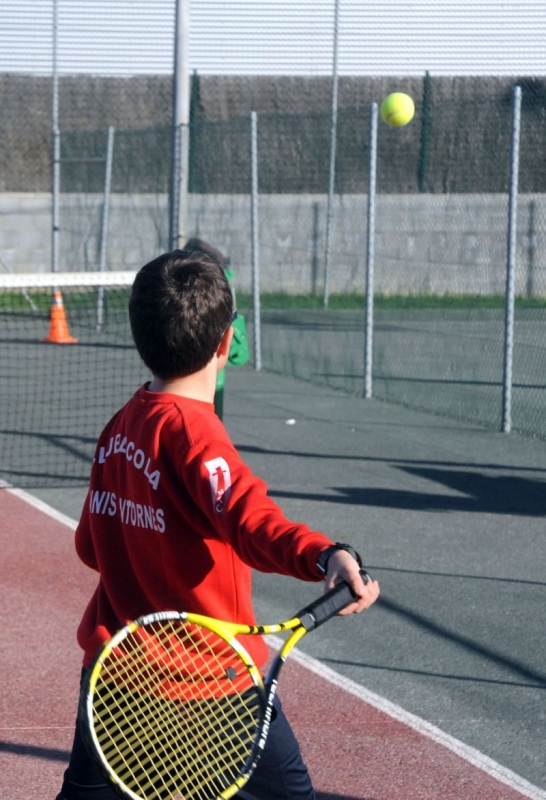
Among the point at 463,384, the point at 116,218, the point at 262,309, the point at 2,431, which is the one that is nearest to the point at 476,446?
the point at 463,384

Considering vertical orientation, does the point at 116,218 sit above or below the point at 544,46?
below

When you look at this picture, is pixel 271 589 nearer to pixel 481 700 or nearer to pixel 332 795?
pixel 481 700

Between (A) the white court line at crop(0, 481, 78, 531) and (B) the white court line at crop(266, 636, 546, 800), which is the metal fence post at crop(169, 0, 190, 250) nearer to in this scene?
(A) the white court line at crop(0, 481, 78, 531)

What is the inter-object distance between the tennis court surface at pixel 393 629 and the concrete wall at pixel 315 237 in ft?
10.7

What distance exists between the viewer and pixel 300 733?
13.7ft

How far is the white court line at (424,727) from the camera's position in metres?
3.79

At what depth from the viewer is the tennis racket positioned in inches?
91.3

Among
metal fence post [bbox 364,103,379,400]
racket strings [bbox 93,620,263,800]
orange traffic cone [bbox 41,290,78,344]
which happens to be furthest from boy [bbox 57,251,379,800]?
orange traffic cone [bbox 41,290,78,344]

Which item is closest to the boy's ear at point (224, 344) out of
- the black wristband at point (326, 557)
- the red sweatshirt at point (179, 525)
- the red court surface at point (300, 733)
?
the red sweatshirt at point (179, 525)

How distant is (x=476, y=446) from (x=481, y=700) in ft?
16.9

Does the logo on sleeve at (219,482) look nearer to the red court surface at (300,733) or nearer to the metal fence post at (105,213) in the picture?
the red court surface at (300,733)

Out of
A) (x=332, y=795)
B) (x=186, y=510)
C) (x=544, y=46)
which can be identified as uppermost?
(x=544, y=46)

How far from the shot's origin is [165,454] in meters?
2.49

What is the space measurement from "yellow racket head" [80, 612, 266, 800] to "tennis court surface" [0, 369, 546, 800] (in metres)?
1.49
